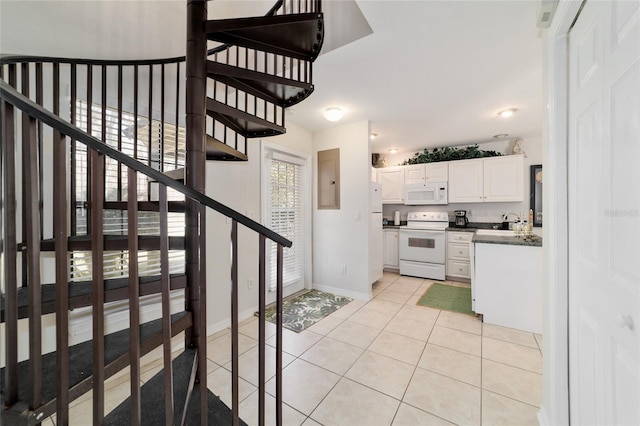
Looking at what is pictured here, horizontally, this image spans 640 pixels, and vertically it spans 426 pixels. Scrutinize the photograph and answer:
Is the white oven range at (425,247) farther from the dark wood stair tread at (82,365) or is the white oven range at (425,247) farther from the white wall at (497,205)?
the dark wood stair tread at (82,365)

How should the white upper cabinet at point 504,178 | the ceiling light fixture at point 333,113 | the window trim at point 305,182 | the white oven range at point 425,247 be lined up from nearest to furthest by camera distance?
1. the ceiling light fixture at point 333,113
2. the window trim at point 305,182
3. the white upper cabinet at point 504,178
4. the white oven range at point 425,247

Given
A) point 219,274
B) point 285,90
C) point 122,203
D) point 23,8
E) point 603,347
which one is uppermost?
point 23,8

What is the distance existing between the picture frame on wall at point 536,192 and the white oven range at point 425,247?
1335 mm

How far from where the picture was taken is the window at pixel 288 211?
10.7ft

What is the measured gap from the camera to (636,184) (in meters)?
0.70

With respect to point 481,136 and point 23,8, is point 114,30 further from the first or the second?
point 481,136

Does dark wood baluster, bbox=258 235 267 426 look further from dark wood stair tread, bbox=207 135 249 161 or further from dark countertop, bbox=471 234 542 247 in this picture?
dark countertop, bbox=471 234 542 247

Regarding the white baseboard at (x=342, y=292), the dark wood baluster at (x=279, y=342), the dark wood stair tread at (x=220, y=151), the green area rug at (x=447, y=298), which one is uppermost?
the dark wood stair tread at (x=220, y=151)

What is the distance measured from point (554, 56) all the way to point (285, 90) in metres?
1.54

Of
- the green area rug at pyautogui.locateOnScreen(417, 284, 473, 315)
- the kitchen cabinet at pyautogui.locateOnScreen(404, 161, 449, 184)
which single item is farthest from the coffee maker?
the green area rug at pyautogui.locateOnScreen(417, 284, 473, 315)

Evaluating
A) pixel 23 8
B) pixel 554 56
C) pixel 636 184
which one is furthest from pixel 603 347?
pixel 23 8

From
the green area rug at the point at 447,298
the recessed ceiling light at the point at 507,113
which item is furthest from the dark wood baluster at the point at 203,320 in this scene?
the recessed ceiling light at the point at 507,113

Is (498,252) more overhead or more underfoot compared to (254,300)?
more overhead

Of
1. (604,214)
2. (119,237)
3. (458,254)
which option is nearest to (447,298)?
(458,254)
